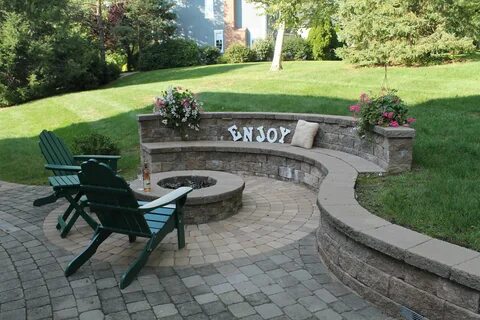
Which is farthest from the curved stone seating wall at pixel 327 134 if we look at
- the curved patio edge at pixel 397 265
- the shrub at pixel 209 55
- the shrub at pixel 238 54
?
the shrub at pixel 209 55

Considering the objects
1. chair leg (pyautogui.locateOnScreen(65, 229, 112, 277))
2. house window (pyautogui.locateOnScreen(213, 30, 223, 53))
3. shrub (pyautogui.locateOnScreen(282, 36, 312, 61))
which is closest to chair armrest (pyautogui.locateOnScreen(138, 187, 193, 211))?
chair leg (pyautogui.locateOnScreen(65, 229, 112, 277))

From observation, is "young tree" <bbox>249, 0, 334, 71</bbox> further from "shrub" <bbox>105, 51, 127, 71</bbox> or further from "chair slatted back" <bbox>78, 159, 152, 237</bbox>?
"chair slatted back" <bbox>78, 159, 152, 237</bbox>

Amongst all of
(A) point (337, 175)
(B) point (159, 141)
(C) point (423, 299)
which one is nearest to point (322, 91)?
(B) point (159, 141)

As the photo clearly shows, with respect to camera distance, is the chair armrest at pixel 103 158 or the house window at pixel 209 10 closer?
the chair armrest at pixel 103 158

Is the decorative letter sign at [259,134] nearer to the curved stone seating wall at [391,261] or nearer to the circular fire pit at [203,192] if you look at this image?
the circular fire pit at [203,192]

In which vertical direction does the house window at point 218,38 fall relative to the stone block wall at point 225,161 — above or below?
above

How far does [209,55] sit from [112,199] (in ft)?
75.6

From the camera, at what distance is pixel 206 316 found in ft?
10.1

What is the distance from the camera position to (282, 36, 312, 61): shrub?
2578cm

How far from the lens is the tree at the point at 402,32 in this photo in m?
13.6

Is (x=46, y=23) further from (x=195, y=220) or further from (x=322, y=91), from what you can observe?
(x=195, y=220)

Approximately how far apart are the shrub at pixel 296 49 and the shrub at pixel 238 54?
2.16m

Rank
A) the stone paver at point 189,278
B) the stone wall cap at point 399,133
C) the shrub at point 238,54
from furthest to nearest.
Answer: the shrub at point 238,54 < the stone wall cap at point 399,133 < the stone paver at point 189,278

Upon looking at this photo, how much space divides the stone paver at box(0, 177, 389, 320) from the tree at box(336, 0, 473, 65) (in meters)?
10.6
